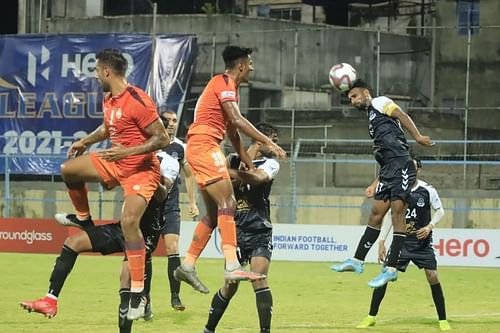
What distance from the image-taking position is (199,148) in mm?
12352

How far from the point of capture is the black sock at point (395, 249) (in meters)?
14.0

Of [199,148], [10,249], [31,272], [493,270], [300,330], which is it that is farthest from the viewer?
[10,249]

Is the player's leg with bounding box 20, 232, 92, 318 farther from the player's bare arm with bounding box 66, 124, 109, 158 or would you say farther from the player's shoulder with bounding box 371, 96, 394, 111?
the player's shoulder with bounding box 371, 96, 394, 111

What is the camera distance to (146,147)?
11.4 m

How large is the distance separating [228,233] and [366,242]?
2.82 metres

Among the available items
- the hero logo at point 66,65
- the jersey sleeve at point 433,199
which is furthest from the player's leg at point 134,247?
the hero logo at point 66,65

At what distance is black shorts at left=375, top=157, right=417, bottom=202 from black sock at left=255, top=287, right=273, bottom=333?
298cm

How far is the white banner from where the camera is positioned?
25.7 metres

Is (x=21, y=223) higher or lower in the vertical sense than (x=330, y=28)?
lower

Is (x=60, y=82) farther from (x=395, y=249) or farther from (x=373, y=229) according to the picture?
(x=395, y=249)

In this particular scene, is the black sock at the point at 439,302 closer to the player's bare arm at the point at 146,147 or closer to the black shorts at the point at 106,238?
the black shorts at the point at 106,238

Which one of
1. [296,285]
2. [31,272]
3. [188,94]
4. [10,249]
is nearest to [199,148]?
[296,285]

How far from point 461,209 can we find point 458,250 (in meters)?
4.53

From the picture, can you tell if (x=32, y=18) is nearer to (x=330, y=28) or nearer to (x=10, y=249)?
(x=330, y=28)
